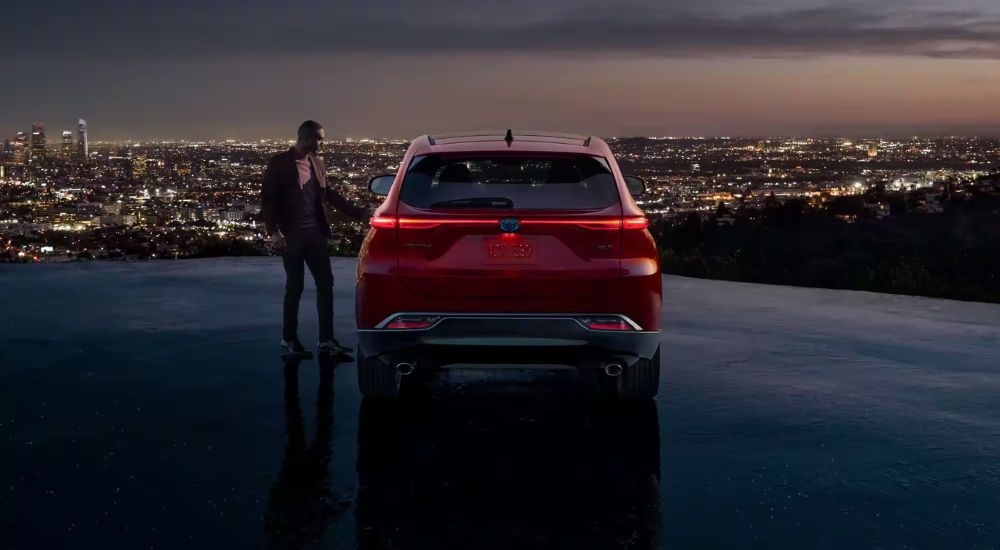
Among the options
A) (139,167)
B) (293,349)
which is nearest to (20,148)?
(139,167)

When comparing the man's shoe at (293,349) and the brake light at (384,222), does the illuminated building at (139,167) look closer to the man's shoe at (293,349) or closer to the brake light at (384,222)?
the man's shoe at (293,349)

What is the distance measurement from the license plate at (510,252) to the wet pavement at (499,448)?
3.42 feet

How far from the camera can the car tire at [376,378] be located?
266 inches

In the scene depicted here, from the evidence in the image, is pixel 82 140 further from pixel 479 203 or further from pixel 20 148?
pixel 479 203

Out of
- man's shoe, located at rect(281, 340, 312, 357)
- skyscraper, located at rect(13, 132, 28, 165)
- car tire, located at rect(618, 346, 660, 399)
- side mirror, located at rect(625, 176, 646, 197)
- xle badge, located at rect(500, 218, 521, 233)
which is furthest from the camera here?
skyscraper, located at rect(13, 132, 28, 165)

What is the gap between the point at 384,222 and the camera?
20.0 ft

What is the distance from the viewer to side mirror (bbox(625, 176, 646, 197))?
25.6 feet

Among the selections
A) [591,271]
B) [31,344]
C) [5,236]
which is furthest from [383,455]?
[5,236]

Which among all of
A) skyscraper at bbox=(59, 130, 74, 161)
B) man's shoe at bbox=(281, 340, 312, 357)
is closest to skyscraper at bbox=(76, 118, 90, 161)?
skyscraper at bbox=(59, 130, 74, 161)

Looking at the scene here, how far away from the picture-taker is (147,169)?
60906mm

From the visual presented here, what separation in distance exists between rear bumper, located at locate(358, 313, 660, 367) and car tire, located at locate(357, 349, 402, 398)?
0.63 m

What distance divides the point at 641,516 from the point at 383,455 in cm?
167

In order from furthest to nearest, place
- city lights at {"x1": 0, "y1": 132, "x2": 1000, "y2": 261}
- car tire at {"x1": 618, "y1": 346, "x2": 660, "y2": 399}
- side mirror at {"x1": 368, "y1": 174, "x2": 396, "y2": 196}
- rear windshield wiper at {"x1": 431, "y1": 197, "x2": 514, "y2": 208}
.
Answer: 1. city lights at {"x1": 0, "y1": 132, "x2": 1000, "y2": 261}
2. side mirror at {"x1": 368, "y1": 174, "x2": 396, "y2": 196}
3. car tire at {"x1": 618, "y1": 346, "x2": 660, "y2": 399}
4. rear windshield wiper at {"x1": 431, "y1": 197, "x2": 514, "y2": 208}

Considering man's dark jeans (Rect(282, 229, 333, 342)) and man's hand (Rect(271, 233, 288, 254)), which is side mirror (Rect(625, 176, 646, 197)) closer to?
man's dark jeans (Rect(282, 229, 333, 342))
